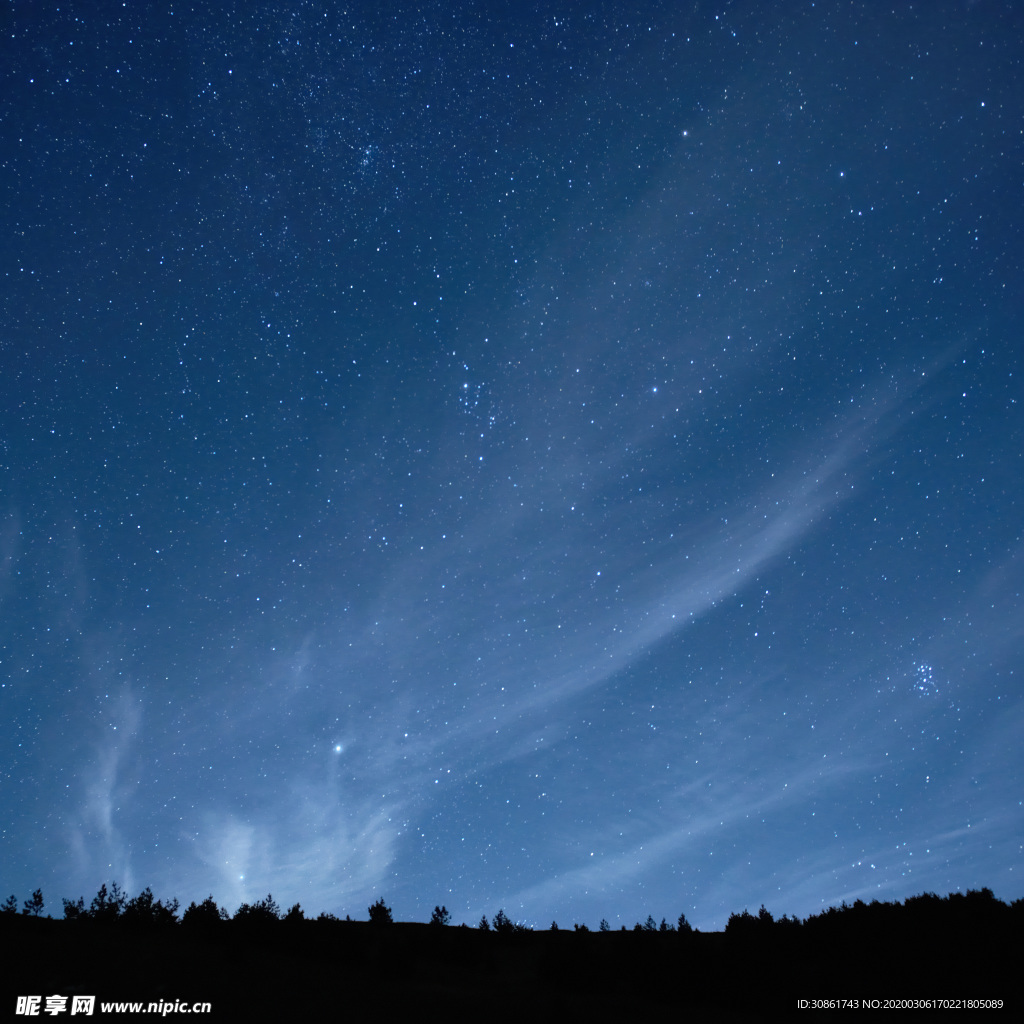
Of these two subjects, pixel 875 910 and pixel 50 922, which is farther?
pixel 875 910

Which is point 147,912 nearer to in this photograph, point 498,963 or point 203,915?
point 203,915

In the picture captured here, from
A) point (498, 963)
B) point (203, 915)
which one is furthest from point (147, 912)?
point (498, 963)

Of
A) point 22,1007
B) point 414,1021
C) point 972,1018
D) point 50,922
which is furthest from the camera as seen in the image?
point 50,922

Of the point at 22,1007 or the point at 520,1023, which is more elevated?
the point at 22,1007

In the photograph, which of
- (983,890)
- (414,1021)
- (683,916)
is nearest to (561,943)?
(683,916)

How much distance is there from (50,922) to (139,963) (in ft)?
11.3

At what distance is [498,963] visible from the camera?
13828 millimetres

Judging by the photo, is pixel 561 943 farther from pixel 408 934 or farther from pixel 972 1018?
pixel 972 1018

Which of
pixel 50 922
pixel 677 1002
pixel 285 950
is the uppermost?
pixel 50 922

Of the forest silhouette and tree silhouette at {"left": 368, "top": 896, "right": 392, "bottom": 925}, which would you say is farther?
tree silhouette at {"left": 368, "top": 896, "right": 392, "bottom": 925}

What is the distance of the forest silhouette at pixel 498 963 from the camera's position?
9.93 meters

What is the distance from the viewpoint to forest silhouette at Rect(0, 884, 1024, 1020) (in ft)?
32.6

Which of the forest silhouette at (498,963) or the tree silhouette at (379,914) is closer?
the forest silhouette at (498,963)

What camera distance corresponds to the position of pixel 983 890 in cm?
1611
